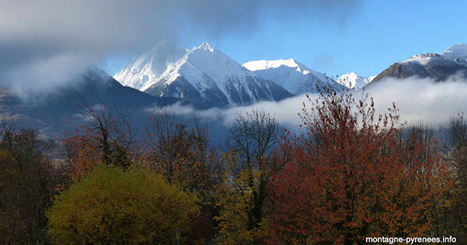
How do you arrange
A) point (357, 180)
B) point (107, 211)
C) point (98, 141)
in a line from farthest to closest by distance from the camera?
1. point (98, 141)
2. point (107, 211)
3. point (357, 180)

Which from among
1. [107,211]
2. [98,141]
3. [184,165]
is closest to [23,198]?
[98,141]

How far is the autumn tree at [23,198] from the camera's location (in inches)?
924

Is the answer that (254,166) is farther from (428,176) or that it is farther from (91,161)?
(91,161)

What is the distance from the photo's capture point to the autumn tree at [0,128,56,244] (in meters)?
23.5

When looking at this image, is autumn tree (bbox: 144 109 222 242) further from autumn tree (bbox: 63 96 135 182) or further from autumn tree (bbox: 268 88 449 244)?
autumn tree (bbox: 268 88 449 244)

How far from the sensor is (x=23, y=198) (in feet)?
93.5

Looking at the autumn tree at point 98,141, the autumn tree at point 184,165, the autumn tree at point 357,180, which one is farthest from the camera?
the autumn tree at point 184,165

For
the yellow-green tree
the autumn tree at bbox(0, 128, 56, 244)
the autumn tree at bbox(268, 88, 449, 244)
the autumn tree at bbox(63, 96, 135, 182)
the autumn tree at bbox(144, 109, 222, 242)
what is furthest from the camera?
the autumn tree at bbox(144, 109, 222, 242)

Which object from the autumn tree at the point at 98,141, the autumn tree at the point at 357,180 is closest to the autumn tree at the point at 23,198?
the autumn tree at the point at 98,141

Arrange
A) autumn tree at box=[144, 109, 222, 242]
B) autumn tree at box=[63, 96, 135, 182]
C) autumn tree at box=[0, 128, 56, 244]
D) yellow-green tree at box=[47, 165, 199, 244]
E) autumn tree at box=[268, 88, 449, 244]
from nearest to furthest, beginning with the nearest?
1. autumn tree at box=[268, 88, 449, 244]
2. yellow-green tree at box=[47, 165, 199, 244]
3. autumn tree at box=[0, 128, 56, 244]
4. autumn tree at box=[63, 96, 135, 182]
5. autumn tree at box=[144, 109, 222, 242]

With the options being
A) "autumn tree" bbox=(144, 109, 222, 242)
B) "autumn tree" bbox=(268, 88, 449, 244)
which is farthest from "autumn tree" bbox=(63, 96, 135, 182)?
"autumn tree" bbox=(268, 88, 449, 244)

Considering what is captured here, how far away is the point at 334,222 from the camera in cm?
2056

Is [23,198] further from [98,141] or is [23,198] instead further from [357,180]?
[357,180]

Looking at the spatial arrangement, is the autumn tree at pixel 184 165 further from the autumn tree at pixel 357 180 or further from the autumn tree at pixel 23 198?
the autumn tree at pixel 357 180
